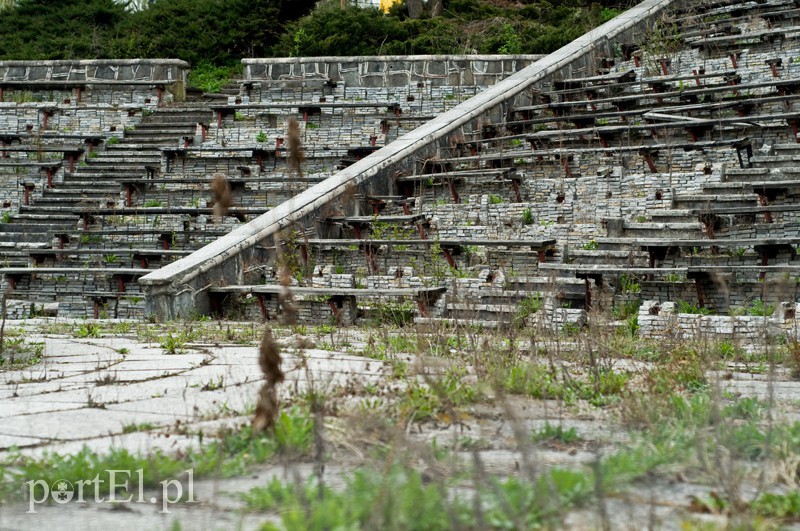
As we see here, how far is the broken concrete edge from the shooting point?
10.2 metres

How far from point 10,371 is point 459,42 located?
16309mm

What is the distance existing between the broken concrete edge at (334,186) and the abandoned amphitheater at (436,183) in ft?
0.12

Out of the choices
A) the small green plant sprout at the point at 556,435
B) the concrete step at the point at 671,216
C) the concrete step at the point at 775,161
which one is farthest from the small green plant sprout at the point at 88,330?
the concrete step at the point at 775,161

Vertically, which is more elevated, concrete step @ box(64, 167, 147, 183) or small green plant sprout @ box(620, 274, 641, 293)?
concrete step @ box(64, 167, 147, 183)

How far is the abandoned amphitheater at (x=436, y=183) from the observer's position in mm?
9367

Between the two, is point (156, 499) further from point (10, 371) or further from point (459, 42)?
point (459, 42)

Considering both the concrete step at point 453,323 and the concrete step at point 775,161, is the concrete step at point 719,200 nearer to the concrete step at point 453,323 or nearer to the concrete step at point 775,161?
the concrete step at point 775,161

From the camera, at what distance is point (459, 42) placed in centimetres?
2117

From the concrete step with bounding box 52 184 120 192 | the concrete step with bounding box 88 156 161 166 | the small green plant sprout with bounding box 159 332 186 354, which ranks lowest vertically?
the small green plant sprout with bounding box 159 332 186 354

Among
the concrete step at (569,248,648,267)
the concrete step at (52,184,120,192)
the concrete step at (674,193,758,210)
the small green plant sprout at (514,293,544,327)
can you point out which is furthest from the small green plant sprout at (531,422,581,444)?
the concrete step at (52,184,120,192)

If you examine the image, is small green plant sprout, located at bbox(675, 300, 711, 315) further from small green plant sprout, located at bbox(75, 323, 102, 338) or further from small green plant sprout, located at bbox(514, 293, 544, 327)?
small green plant sprout, located at bbox(75, 323, 102, 338)

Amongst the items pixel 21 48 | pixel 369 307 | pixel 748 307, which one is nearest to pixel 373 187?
pixel 369 307

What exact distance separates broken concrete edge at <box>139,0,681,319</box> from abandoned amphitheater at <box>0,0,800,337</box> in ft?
→ 0.12

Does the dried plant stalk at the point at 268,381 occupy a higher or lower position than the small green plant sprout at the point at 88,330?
higher
